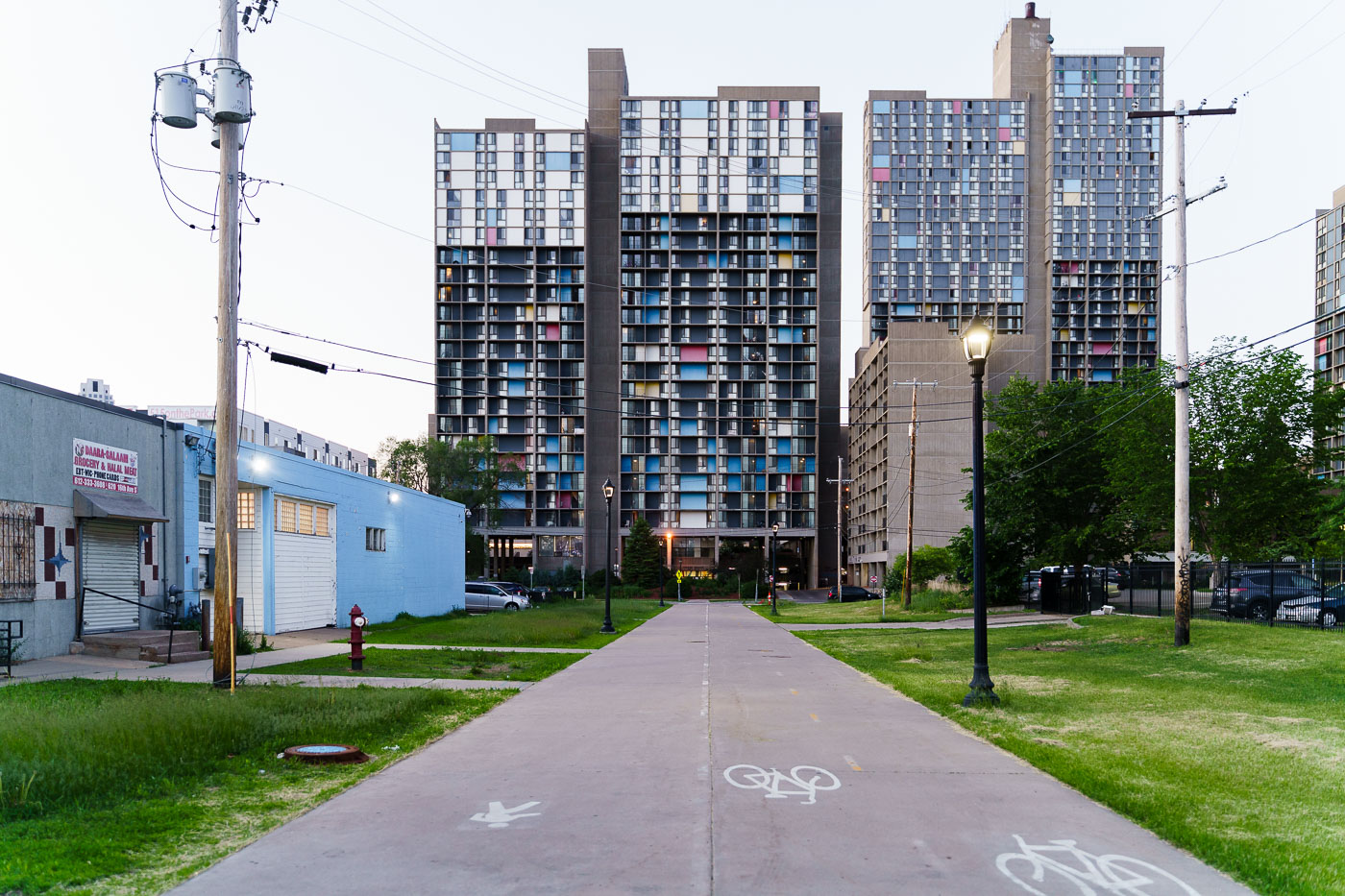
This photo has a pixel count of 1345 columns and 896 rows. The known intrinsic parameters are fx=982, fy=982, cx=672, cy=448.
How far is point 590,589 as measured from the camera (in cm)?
8256

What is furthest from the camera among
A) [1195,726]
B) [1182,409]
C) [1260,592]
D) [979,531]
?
[1260,592]

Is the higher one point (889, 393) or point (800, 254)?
point (800, 254)

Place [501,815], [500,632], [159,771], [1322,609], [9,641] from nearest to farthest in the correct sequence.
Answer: [501,815] → [159,771] → [9,641] → [1322,609] → [500,632]

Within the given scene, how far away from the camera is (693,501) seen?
110 metres

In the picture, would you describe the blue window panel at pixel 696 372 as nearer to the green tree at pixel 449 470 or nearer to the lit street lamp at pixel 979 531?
the green tree at pixel 449 470

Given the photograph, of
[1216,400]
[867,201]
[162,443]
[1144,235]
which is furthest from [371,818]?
[1144,235]

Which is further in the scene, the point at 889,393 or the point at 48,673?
the point at 889,393

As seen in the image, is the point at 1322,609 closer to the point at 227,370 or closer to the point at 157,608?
the point at 227,370

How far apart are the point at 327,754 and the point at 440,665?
1047 cm

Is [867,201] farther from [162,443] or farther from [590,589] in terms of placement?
[162,443]

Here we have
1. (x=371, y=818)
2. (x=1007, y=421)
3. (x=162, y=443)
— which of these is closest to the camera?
(x=371, y=818)

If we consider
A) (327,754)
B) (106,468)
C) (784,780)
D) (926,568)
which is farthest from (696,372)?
(784,780)

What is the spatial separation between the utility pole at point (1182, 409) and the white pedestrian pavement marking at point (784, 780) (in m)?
16.2

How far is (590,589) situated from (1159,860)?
3054 inches
